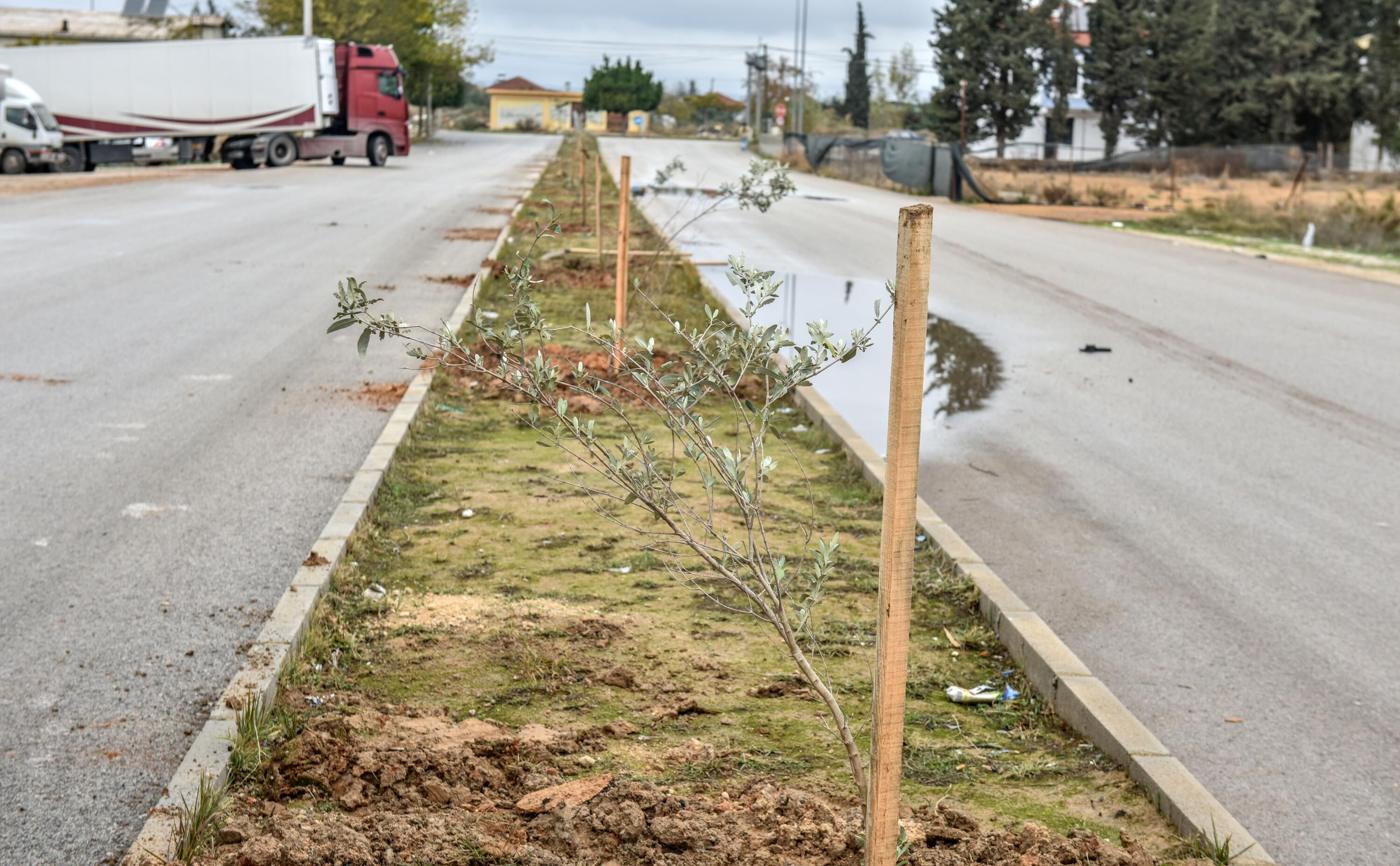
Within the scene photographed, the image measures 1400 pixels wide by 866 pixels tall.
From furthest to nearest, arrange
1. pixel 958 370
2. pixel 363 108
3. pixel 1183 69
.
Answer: pixel 1183 69 < pixel 363 108 < pixel 958 370

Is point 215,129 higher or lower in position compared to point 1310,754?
higher

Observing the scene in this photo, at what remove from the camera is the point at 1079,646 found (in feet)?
17.6

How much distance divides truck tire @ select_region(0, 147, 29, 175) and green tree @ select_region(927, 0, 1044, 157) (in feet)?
150

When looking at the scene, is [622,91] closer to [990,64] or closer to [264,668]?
[990,64]

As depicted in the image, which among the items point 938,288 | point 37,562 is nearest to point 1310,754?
point 37,562

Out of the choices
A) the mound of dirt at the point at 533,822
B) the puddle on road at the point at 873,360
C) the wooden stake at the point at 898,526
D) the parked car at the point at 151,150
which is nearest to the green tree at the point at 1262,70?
the parked car at the point at 151,150

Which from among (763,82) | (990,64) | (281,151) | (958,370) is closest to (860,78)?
(763,82)

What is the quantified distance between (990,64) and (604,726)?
69.2m

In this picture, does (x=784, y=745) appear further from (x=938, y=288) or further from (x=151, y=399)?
(x=938, y=288)

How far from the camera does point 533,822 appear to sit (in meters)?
3.45

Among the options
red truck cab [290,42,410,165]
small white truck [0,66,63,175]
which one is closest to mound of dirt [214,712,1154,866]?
small white truck [0,66,63,175]

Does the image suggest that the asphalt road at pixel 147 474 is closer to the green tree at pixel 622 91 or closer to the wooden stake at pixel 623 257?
the wooden stake at pixel 623 257

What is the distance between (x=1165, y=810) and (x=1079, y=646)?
5.30ft

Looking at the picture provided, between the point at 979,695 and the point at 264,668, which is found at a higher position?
the point at 264,668
